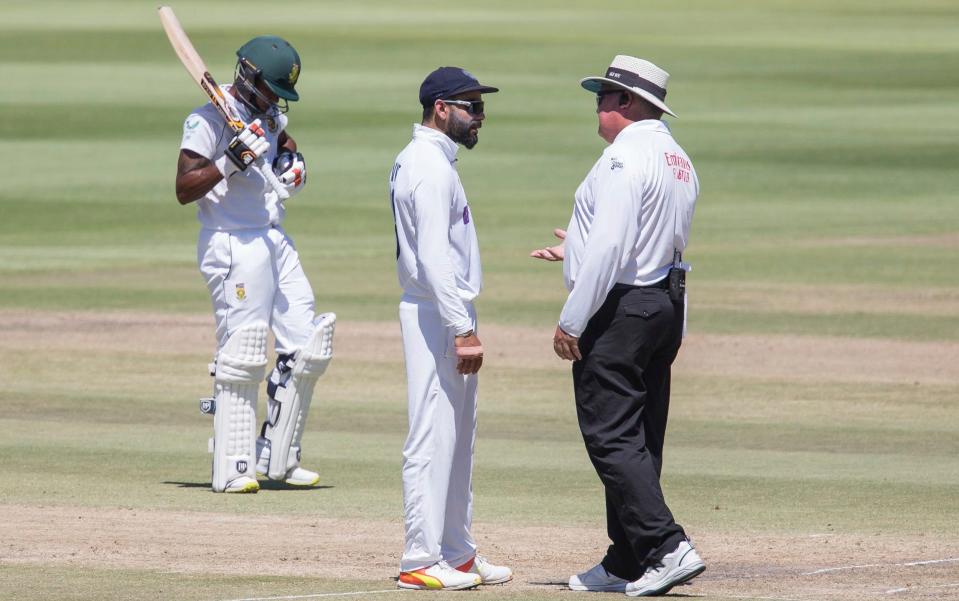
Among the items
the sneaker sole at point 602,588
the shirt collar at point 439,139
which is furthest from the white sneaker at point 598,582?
the shirt collar at point 439,139

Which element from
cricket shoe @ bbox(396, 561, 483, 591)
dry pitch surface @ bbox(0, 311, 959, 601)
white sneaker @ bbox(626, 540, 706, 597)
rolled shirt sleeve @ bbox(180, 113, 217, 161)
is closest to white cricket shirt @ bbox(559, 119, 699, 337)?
white sneaker @ bbox(626, 540, 706, 597)

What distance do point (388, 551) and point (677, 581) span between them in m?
1.60

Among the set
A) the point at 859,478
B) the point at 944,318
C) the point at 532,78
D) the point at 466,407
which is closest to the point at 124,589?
the point at 466,407

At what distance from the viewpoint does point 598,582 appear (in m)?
7.91

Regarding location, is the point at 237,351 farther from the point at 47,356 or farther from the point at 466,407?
the point at 47,356

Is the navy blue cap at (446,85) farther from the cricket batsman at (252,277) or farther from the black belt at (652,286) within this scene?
the cricket batsman at (252,277)

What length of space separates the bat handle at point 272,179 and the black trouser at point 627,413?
10.4 feet

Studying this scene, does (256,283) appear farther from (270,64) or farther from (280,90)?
(270,64)

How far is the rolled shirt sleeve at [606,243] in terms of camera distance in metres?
7.66

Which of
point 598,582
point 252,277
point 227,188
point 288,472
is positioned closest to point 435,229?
point 598,582

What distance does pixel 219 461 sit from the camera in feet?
34.1

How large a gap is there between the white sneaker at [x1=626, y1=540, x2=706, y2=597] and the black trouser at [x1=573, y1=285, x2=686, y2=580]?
0.12ft

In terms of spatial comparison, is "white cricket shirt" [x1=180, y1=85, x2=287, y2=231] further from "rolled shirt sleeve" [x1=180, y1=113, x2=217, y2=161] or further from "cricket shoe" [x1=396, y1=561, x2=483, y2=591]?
"cricket shoe" [x1=396, y1=561, x2=483, y2=591]

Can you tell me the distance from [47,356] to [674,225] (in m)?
9.18
